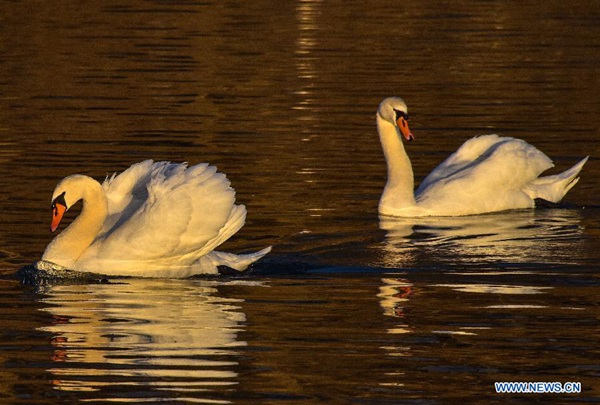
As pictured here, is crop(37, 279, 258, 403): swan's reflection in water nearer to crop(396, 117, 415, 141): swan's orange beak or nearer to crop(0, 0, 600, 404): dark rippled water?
crop(0, 0, 600, 404): dark rippled water

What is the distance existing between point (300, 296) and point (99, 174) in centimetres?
538

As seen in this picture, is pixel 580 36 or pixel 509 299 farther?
pixel 580 36

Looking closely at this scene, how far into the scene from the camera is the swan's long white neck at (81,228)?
12.6m

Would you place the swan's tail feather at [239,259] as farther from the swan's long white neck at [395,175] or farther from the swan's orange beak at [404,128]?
the swan's orange beak at [404,128]

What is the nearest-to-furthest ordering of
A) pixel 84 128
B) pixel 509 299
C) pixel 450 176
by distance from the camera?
pixel 509 299
pixel 450 176
pixel 84 128

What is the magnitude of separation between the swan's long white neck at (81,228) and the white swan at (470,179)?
360cm

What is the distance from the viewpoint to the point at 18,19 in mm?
32719

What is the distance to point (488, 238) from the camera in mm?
14406

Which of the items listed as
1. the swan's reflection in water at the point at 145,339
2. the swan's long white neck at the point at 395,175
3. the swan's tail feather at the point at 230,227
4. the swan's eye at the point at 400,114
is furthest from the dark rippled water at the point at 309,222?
the swan's eye at the point at 400,114

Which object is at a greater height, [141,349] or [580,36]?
[141,349]

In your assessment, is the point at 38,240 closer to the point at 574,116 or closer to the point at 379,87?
the point at 574,116

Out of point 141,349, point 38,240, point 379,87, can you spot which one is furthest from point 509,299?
point 379,87

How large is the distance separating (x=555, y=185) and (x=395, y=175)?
1534 mm

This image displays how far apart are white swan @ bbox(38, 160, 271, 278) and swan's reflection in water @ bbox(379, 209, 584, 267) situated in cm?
140
